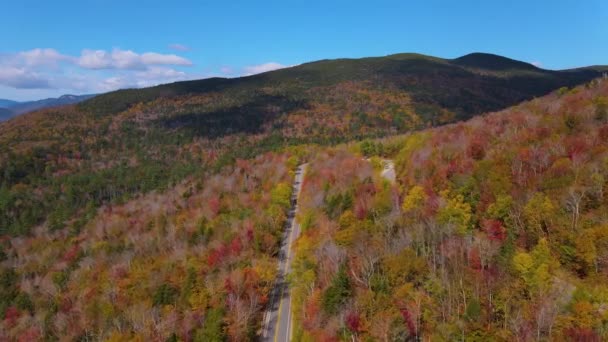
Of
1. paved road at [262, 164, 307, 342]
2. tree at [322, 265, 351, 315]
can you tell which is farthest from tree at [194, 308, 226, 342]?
tree at [322, 265, 351, 315]

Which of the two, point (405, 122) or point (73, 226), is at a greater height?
point (405, 122)

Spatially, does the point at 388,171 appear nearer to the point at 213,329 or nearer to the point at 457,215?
the point at 457,215

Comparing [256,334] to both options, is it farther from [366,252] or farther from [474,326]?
[474,326]

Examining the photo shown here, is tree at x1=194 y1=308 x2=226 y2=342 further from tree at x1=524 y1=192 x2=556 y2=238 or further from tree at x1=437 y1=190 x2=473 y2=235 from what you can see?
tree at x1=524 y1=192 x2=556 y2=238

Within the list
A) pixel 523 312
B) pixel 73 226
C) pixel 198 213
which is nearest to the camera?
pixel 523 312

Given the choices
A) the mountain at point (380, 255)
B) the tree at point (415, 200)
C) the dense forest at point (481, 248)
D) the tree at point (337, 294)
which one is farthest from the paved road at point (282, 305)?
the tree at point (415, 200)

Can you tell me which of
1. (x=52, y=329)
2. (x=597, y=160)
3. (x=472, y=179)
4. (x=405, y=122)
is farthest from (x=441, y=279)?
(x=405, y=122)

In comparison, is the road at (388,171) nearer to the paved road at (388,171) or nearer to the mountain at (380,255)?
the paved road at (388,171)

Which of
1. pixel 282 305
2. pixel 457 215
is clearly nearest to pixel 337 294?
pixel 282 305

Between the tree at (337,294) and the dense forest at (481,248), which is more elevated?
the dense forest at (481,248)
